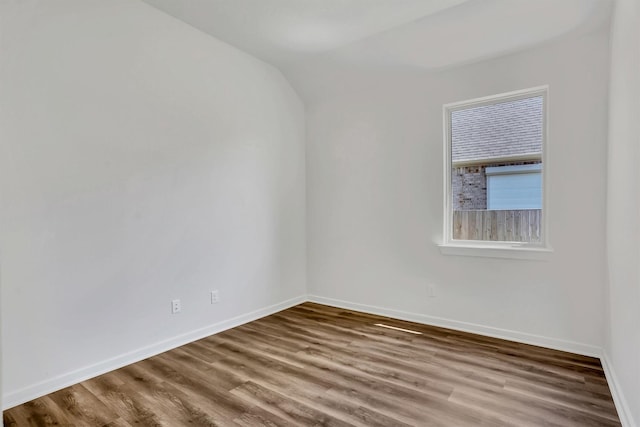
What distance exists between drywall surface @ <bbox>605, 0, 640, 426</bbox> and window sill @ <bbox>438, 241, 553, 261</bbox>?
1.52ft

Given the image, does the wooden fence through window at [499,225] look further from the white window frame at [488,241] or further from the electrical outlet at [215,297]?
the electrical outlet at [215,297]

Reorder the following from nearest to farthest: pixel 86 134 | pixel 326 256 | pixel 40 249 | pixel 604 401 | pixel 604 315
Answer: pixel 604 401 < pixel 40 249 < pixel 86 134 < pixel 604 315 < pixel 326 256

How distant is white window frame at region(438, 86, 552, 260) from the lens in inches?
112

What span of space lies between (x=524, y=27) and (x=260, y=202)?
2.80 metres

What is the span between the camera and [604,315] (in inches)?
101

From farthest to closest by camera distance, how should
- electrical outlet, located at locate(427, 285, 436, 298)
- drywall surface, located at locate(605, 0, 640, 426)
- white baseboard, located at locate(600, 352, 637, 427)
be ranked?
1. electrical outlet, located at locate(427, 285, 436, 298)
2. white baseboard, located at locate(600, 352, 637, 427)
3. drywall surface, located at locate(605, 0, 640, 426)

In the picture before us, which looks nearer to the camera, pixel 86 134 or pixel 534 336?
pixel 86 134

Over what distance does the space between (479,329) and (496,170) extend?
4.80 ft

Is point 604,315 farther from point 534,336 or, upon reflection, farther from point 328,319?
point 328,319

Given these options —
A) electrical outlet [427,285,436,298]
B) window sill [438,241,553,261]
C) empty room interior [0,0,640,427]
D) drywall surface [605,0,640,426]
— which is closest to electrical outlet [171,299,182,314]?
empty room interior [0,0,640,427]

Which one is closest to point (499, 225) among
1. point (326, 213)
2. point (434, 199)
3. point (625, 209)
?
point (434, 199)

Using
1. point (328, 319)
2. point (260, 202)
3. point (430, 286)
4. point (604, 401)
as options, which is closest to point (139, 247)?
point (260, 202)

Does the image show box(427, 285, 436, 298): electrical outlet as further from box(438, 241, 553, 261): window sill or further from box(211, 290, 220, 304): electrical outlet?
box(211, 290, 220, 304): electrical outlet

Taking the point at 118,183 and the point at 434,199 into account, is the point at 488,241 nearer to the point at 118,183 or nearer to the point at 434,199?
the point at 434,199
